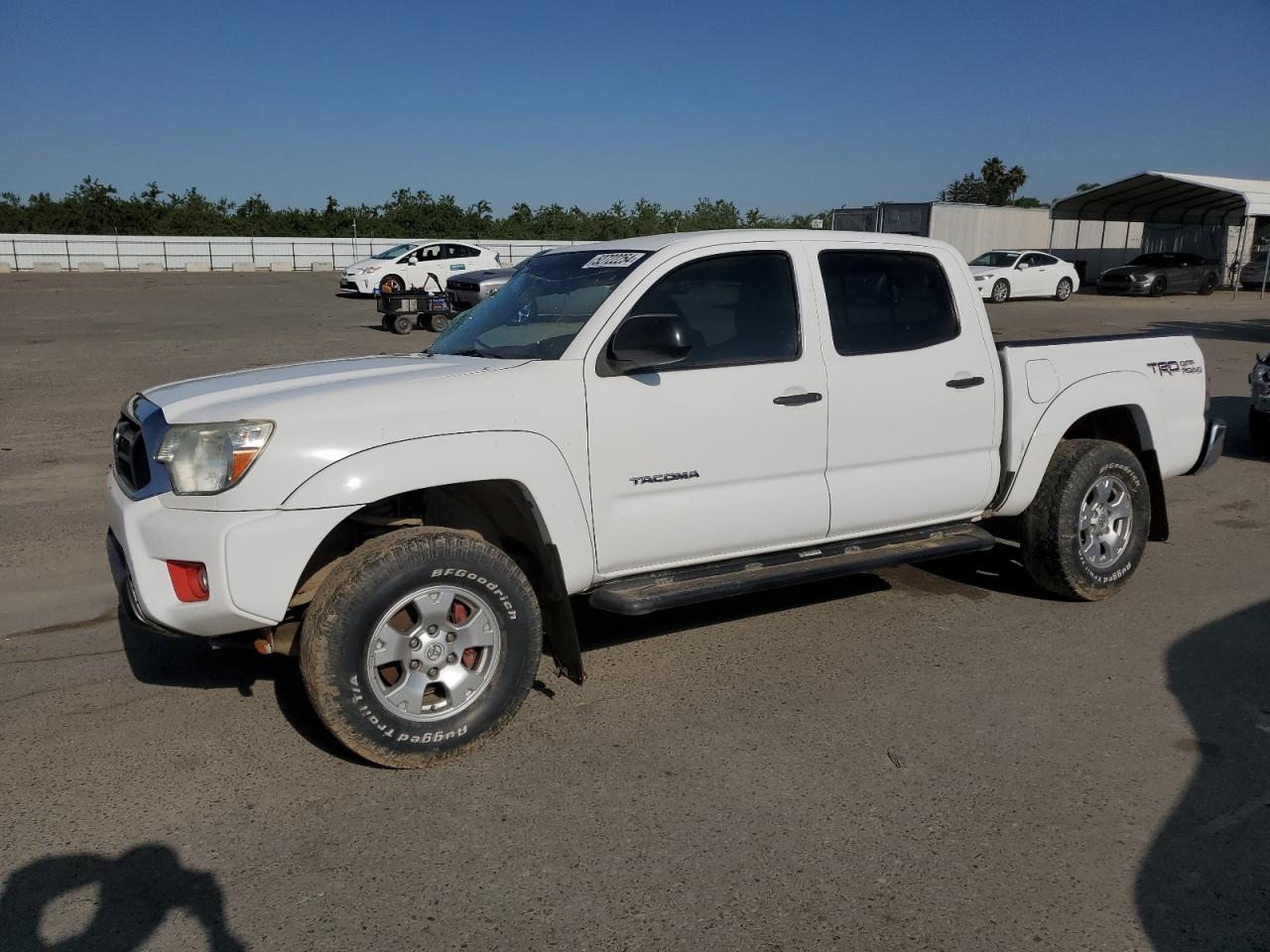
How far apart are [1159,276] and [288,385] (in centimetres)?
3725

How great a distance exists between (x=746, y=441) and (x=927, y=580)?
224 centimetres

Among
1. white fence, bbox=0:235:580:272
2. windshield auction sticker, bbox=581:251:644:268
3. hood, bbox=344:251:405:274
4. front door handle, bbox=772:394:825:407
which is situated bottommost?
front door handle, bbox=772:394:825:407

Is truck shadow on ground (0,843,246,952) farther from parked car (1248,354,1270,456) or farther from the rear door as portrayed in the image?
parked car (1248,354,1270,456)

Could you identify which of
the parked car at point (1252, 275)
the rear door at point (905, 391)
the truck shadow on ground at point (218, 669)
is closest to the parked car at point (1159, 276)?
the parked car at point (1252, 275)

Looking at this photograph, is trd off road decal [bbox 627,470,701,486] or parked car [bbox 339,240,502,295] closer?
trd off road decal [bbox 627,470,701,486]

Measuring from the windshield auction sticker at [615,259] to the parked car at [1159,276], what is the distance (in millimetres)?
34989

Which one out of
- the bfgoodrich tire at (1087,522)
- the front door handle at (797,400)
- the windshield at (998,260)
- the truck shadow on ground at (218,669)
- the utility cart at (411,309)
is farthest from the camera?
the windshield at (998,260)

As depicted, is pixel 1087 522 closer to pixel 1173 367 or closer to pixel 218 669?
pixel 1173 367

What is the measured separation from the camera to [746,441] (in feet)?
14.8

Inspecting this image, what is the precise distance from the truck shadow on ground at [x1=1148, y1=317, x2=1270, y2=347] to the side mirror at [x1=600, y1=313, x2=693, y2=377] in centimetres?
1967


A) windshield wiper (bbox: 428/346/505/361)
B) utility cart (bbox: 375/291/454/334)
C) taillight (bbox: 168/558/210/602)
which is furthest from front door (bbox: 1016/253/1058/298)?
taillight (bbox: 168/558/210/602)

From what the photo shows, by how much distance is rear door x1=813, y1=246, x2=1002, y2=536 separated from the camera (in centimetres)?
484

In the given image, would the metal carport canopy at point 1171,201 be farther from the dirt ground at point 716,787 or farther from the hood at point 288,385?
the hood at point 288,385

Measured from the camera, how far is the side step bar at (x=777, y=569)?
427cm
